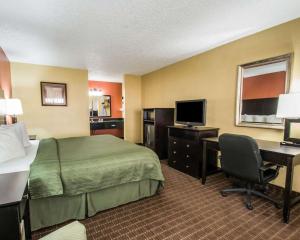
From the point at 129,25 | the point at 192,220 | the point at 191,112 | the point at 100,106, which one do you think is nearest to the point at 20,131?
the point at 129,25

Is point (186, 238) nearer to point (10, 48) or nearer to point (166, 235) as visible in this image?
point (166, 235)

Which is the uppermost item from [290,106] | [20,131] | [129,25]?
[129,25]

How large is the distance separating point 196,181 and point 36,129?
4.28 m

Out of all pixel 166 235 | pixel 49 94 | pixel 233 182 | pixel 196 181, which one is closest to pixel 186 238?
pixel 166 235

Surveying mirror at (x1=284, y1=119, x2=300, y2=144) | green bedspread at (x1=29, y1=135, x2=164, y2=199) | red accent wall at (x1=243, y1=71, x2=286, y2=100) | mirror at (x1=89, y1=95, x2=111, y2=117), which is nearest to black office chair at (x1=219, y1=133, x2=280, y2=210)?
mirror at (x1=284, y1=119, x2=300, y2=144)

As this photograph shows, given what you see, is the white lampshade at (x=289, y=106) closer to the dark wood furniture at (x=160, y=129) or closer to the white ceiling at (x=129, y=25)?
the white ceiling at (x=129, y=25)

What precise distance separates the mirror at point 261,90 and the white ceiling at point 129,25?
586mm

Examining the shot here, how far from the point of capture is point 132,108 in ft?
19.2

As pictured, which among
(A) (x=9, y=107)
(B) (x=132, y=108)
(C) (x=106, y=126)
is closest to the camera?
(A) (x=9, y=107)

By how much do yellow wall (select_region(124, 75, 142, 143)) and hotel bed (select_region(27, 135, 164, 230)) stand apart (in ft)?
11.0

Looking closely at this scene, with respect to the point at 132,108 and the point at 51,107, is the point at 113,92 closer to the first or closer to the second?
the point at 132,108

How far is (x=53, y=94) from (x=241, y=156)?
4.79 m

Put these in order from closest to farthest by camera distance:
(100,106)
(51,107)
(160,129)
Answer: (160,129) → (51,107) → (100,106)

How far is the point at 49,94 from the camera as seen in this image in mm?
4633
